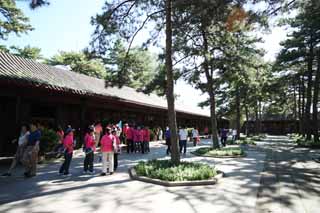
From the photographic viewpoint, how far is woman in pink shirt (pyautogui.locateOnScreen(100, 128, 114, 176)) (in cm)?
1043

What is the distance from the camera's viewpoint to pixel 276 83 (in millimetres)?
37500

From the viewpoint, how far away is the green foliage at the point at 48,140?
13.5 m

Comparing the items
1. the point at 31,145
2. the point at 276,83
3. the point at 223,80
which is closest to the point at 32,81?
the point at 31,145

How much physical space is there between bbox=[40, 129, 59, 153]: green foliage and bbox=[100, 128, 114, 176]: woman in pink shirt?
14.0 feet

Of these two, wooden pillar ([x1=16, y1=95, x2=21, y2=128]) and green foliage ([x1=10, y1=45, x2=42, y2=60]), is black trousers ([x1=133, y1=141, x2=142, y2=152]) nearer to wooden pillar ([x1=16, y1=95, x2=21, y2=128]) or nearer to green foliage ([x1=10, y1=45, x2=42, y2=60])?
wooden pillar ([x1=16, y1=95, x2=21, y2=128])

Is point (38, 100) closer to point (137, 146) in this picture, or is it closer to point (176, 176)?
point (137, 146)

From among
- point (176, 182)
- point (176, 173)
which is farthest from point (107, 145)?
point (176, 182)

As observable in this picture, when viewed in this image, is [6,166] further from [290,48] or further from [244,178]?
[290,48]

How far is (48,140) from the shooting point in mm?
13656

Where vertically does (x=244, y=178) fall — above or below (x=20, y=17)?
below

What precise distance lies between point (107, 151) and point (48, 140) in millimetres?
4464

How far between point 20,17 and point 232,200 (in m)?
22.4

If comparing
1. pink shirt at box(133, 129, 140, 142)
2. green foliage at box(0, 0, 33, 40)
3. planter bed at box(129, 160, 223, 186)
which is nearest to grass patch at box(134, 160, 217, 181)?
planter bed at box(129, 160, 223, 186)

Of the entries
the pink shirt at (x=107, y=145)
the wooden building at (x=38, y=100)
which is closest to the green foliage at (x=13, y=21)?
the wooden building at (x=38, y=100)
